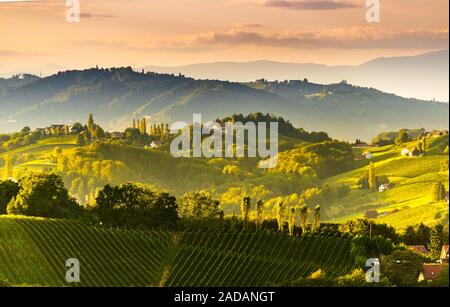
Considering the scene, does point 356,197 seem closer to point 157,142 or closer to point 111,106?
point 157,142

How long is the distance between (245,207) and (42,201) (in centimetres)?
403

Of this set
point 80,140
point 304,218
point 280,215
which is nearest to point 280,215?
point 280,215

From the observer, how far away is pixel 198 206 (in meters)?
21.9

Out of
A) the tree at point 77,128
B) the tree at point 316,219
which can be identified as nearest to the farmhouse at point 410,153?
the tree at point 316,219

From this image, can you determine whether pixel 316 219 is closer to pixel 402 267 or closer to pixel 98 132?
pixel 402 267

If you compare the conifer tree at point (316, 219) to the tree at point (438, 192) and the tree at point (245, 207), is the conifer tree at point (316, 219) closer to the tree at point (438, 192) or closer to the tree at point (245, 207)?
the tree at point (245, 207)

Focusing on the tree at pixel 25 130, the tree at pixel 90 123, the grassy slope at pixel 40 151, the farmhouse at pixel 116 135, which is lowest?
the grassy slope at pixel 40 151

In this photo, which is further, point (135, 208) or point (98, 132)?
point (98, 132)

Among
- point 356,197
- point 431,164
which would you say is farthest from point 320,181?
point 431,164

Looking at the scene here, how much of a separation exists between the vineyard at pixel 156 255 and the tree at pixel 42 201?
1.28 metres

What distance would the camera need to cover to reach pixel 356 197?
22.7 meters

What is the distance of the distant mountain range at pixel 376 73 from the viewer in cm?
1969

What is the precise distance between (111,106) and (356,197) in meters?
7.80

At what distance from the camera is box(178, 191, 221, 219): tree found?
21625 millimetres
